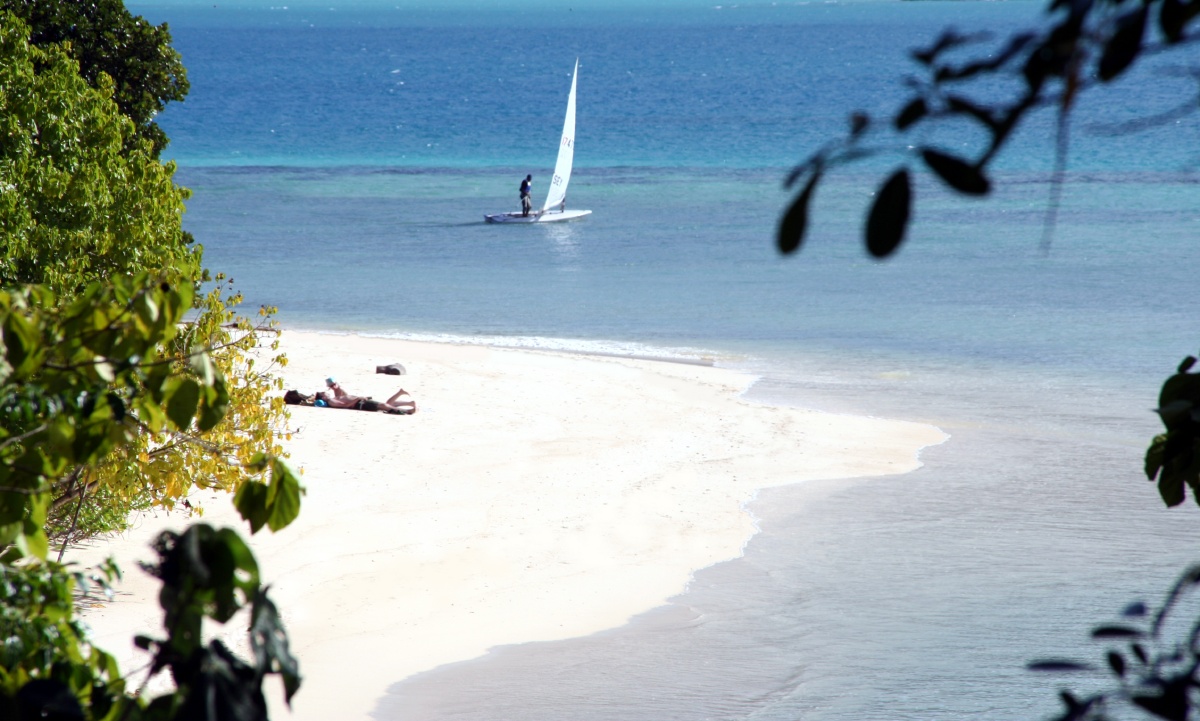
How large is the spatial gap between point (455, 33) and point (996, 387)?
17292cm

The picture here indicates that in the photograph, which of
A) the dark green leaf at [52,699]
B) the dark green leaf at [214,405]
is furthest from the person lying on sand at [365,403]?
the dark green leaf at [52,699]

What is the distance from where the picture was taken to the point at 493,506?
12.6 metres

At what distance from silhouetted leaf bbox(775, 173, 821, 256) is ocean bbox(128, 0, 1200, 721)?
379mm

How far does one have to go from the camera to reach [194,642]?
6.98 ft

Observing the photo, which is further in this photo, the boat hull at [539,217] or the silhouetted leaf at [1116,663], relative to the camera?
the boat hull at [539,217]

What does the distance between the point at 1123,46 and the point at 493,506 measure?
11.3 metres

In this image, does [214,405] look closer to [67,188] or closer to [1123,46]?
[1123,46]

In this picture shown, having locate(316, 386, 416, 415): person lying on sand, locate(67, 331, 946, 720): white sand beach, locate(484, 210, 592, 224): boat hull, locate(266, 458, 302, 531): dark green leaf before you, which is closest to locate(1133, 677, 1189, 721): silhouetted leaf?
locate(266, 458, 302, 531): dark green leaf

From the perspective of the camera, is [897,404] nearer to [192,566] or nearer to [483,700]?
[483,700]

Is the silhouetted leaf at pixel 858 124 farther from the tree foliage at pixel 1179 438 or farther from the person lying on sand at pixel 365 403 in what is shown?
the person lying on sand at pixel 365 403

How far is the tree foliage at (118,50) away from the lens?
44.8 ft

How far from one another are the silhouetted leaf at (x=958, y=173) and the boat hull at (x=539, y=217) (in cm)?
3930

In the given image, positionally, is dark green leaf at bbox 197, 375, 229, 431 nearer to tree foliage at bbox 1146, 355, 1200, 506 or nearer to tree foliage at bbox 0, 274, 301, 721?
tree foliage at bbox 0, 274, 301, 721

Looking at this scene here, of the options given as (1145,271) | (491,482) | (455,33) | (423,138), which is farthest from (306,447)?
(455,33)
